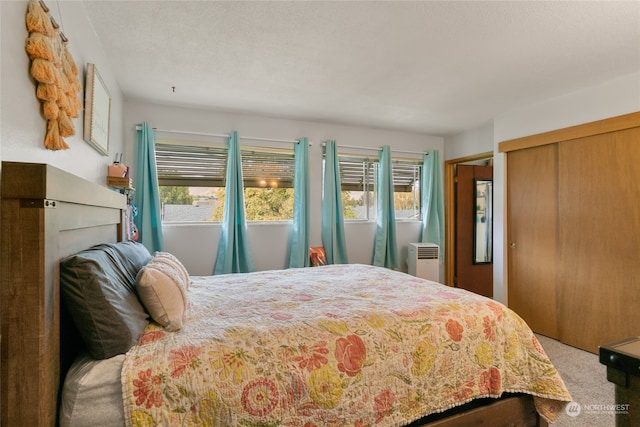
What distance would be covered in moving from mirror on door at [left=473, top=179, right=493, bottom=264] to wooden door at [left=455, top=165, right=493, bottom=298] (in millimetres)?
58

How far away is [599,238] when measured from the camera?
279 centimetres

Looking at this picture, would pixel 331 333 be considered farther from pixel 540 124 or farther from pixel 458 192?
pixel 458 192

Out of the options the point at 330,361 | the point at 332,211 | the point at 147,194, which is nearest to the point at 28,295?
the point at 330,361

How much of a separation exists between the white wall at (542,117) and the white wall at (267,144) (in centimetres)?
118

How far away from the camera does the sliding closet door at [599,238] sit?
2590mm

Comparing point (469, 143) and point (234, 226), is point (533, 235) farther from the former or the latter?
point (234, 226)

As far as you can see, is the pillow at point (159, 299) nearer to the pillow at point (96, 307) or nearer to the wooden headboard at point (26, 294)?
the pillow at point (96, 307)

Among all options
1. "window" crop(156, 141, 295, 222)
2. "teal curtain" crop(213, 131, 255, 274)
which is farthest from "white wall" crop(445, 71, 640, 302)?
"teal curtain" crop(213, 131, 255, 274)

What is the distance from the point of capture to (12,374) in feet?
3.01

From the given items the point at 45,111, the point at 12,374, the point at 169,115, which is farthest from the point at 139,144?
the point at 12,374

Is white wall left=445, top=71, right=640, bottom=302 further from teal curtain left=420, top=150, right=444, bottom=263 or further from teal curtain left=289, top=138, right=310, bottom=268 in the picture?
teal curtain left=289, top=138, right=310, bottom=268

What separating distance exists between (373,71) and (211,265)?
266cm

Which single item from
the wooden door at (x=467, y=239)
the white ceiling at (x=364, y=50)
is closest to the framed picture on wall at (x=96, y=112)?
the white ceiling at (x=364, y=50)

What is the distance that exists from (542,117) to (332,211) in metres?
2.46
